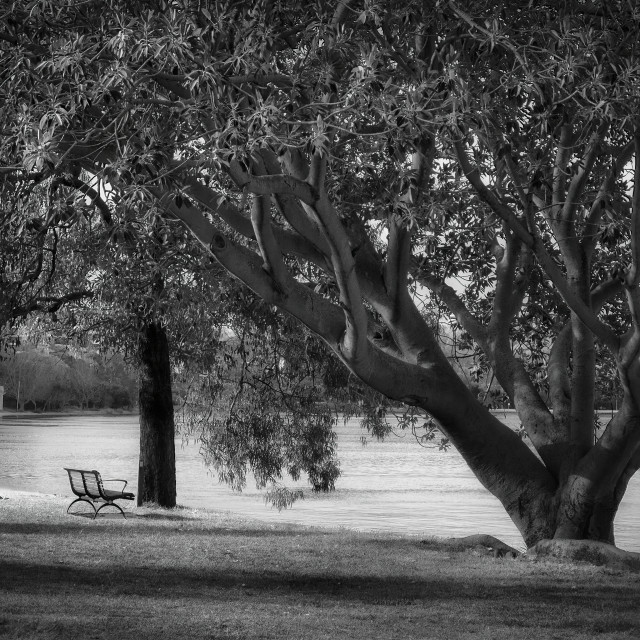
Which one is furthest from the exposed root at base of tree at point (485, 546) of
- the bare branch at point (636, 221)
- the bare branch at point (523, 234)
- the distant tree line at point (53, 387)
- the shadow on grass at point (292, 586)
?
the distant tree line at point (53, 387)

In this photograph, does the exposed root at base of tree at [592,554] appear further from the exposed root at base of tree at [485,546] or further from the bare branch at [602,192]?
the bare branch at [602,192]

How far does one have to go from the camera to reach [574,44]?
7.82m

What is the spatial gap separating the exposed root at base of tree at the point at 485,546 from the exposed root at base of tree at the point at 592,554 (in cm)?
61

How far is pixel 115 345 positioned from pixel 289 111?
9.30m

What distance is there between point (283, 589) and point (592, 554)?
11.5 feet

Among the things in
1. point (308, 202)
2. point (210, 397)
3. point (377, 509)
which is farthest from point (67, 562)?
point (377, 509)

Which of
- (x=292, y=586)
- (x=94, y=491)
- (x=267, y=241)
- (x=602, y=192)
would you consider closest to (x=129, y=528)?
(x=94, y=491)

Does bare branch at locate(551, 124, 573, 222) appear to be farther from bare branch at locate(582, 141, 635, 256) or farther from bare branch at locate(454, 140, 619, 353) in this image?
bare branch at locate(454, 140, 619, 353)

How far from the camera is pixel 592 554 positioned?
431 inches

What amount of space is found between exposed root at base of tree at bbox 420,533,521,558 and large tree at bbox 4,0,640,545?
13.6 inches

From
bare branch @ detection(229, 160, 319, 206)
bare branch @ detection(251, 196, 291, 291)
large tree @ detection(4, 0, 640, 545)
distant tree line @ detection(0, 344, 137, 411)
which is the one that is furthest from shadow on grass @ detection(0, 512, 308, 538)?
distant tree line @ detection(0, 344, 137, 411)

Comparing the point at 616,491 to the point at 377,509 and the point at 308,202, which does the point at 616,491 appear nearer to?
the point at 308,202

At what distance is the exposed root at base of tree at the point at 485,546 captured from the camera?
1187 cm

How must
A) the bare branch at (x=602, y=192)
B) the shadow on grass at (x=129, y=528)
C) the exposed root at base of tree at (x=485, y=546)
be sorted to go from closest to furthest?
the bare branch at (x=602, y=192), the exposed root at base of tree at (x=485, y=546), the shadow on grass at (x=129, y=528)
